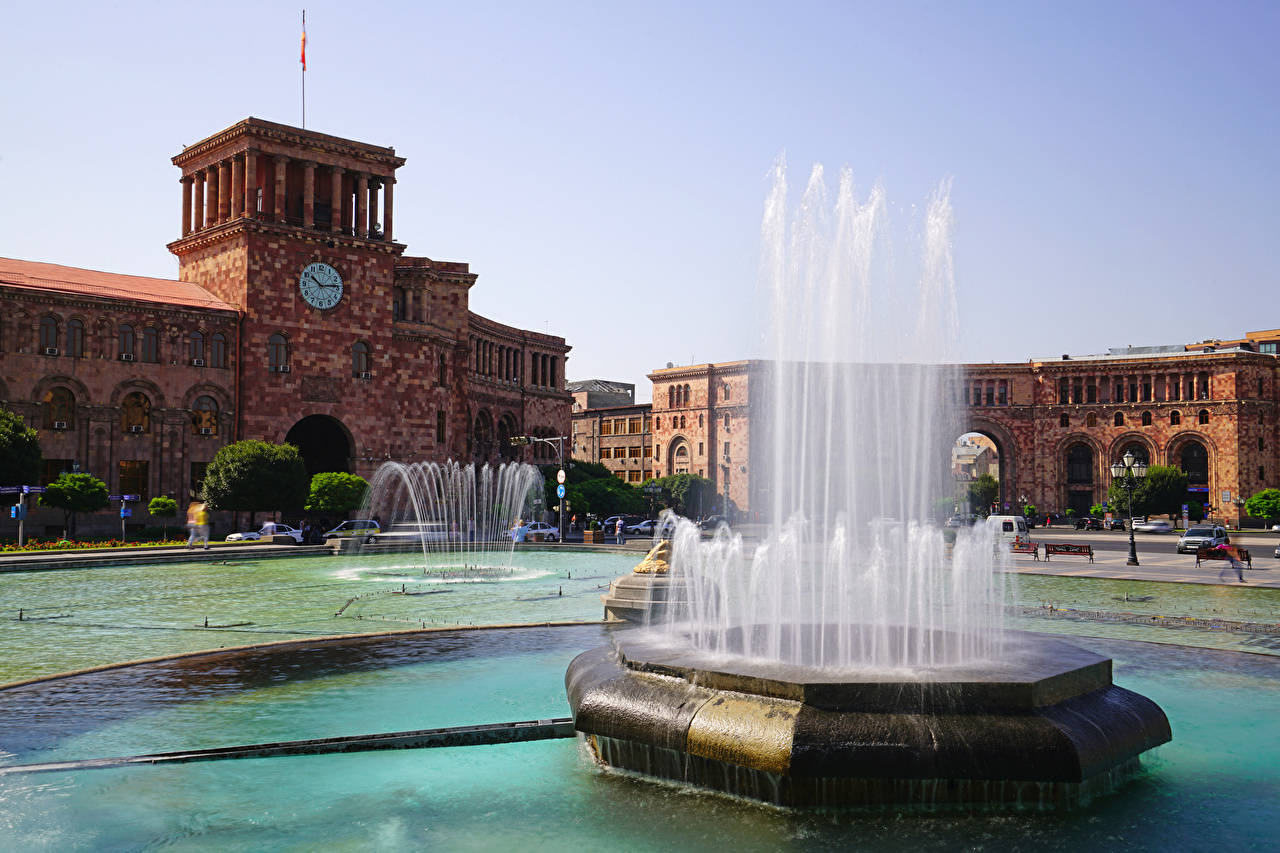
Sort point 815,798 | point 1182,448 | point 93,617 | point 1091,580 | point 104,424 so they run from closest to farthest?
point 815,798, point 93,617, point 1091,580, point 104,424, point 1182,448

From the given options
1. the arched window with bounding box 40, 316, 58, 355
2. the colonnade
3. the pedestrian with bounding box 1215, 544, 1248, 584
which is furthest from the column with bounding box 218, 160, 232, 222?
the pedestrian with bounding box 1215, 544, 1248, 584

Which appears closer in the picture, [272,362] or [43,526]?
[43,526]

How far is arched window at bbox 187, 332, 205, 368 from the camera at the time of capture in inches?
1861

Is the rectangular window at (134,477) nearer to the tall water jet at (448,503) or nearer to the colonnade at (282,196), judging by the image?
the tall water jet at (448,503)

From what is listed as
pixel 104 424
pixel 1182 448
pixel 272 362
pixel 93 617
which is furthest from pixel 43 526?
pixel 1182 448

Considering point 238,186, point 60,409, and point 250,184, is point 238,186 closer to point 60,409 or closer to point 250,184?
point 250,184

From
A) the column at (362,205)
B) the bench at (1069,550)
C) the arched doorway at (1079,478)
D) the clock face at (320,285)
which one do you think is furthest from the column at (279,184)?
the arched doorway at (1079,478)

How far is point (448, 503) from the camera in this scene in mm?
54188

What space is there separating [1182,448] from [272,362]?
66.8 metres

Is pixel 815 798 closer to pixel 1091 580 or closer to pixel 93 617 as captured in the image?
pixel 93 617

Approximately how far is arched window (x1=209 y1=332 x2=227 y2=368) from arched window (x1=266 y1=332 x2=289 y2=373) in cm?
195

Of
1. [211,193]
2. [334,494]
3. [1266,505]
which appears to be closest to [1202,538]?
[1266,505]

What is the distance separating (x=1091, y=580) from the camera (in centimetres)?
2578

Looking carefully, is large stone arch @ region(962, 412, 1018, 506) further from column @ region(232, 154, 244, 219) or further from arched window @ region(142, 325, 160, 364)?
arched window @ region(142, 325, 160, 364)
